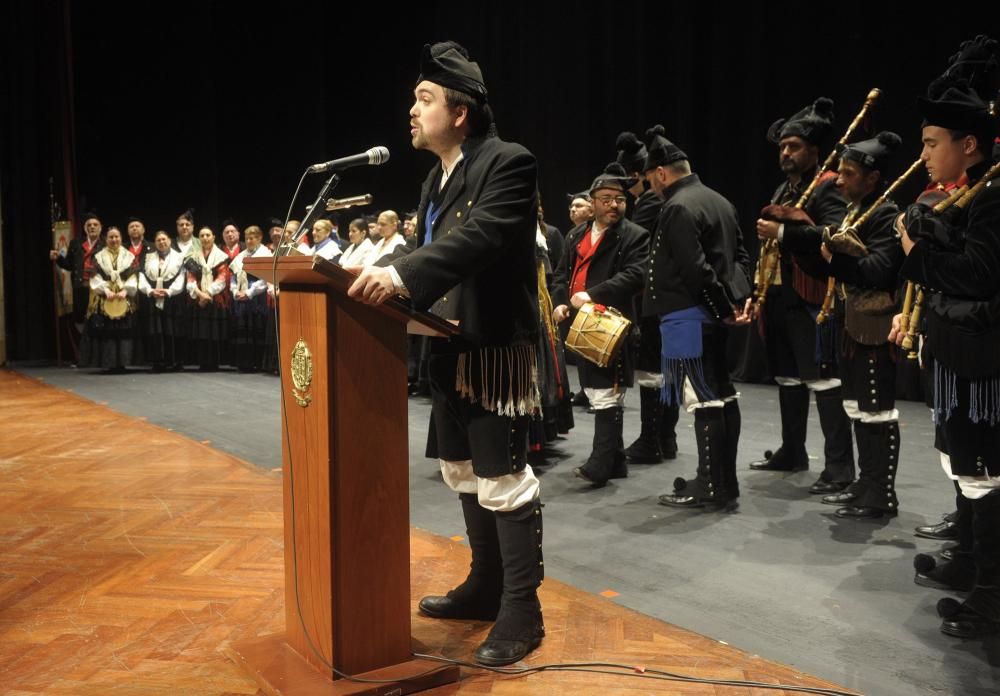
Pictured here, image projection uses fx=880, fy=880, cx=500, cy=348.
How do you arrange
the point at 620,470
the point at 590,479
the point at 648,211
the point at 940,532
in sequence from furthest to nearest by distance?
the point at 648,211
the point at 620,470
the point at 590,479
the point at 940,532

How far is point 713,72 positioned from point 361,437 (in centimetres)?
662

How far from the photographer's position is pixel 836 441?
13.5 feet

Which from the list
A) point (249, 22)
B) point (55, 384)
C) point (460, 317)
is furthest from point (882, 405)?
point (249, 22)

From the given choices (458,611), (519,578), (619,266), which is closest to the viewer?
(519,578)

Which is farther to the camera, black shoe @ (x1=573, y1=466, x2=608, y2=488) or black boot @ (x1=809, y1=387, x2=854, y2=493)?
black shoe @ (x1=573, y1=466, x2=608, y2=488)

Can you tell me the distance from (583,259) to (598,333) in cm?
84

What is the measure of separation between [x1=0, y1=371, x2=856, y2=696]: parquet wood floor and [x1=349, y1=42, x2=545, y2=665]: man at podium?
0.24m

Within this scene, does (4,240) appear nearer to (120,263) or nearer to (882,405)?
(120,263)

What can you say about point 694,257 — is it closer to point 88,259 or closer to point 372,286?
point 372,286

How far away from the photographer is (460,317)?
2.16m

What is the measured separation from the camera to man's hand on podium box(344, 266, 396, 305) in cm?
183

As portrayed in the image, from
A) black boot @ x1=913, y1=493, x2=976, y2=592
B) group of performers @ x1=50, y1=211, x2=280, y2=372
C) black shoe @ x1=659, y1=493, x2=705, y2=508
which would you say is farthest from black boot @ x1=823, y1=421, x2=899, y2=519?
group of performers @ x1=50, y1=211, x2=280, y2=372

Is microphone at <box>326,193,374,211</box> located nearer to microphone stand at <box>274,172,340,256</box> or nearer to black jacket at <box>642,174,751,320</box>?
microphone stand at <box>274,172,340,256</box>

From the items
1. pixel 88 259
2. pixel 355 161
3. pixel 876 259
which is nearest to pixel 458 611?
pixel 355 161
